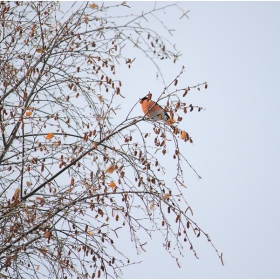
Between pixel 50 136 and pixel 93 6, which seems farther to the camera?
pixel 93 6

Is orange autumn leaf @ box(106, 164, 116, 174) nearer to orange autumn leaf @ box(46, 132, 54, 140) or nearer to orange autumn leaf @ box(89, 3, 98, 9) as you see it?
orange autumn leaf @ box(46, 132, 54, 140)

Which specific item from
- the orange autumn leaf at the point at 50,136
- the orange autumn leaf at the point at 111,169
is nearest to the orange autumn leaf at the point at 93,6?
the orange autumn leaf at the point at 50,136

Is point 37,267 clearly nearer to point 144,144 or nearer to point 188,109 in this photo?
point 144,144

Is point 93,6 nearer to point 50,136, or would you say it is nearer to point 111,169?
point 50,136

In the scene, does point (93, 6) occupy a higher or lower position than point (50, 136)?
higher

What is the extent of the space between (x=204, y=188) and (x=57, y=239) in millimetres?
158376

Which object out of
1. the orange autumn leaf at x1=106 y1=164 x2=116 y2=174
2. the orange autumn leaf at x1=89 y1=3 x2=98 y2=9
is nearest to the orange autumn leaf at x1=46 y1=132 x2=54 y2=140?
the orange autumn leaf at x1=106 y1=164 x2=116 y2=174

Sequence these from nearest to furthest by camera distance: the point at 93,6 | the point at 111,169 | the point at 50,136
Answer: the point at 111,169
the point at 50,136
the point at 93,6

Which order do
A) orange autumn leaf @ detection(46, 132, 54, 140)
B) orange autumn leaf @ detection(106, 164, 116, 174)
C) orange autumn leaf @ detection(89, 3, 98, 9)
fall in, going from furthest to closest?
orange autumn leaf @ detection(89, 3, 98, 9) < orange autumn leaf @ detection(46, 132, 54, 140) < orange autumn leaf @ detection(106, 164, 116, 174)

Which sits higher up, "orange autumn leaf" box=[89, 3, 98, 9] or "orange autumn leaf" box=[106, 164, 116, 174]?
"orange autumn leaf" box=[89, 3, 98, 9]

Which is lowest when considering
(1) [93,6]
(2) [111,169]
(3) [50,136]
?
(2) [111,169]

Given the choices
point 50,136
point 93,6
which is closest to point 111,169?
point 50,136

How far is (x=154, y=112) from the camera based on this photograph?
13.2 feet

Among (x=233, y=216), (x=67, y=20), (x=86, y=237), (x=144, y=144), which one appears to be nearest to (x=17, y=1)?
(x=67, y=20)
